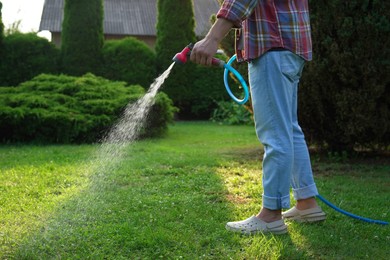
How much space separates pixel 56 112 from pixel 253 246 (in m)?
5.21

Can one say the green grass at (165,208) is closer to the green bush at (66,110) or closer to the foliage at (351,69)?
the foliage at (351,69)

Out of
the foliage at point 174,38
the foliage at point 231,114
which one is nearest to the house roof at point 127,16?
the foliage at point 174,38

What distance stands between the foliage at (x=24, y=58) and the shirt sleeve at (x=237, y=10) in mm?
9397

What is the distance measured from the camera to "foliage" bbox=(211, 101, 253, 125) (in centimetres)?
1137

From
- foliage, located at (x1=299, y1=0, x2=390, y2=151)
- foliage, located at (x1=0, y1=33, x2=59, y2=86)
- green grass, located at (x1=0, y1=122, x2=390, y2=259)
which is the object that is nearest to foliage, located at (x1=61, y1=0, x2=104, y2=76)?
foliage, located at (x1=0, y1=33, x2=59, y2=86)

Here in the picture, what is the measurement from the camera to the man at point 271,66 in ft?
8.26

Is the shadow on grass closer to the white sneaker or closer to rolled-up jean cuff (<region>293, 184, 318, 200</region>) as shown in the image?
the white sneaker

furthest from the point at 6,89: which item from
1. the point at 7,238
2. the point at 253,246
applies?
the point at 253,246

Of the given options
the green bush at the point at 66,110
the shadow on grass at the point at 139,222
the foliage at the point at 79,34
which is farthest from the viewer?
the foliage at the point at 79,34

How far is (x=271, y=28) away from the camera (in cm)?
260

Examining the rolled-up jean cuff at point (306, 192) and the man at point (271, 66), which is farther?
the rolled-up jean cuff at point (306, 192)

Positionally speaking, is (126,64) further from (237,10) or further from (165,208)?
(237,10)

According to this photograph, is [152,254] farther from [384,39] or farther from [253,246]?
[384,39]

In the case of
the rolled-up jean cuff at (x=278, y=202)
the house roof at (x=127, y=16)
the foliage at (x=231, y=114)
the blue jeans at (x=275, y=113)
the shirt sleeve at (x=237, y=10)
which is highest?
the house roof at (x=127, y=16)
